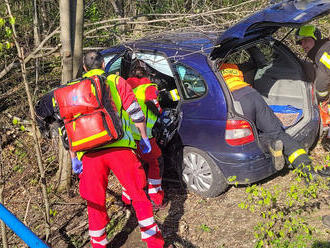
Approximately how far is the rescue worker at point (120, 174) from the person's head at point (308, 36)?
2837 mm

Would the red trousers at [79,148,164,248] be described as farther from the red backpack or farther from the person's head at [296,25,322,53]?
the person's head at [296,25,322,53]

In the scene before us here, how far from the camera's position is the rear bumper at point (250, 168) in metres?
3.73

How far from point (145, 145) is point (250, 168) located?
3.93 feet

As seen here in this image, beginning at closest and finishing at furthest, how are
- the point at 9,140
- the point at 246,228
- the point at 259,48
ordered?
the point at 246,228 → the point at 259,48 → the point at 9,140

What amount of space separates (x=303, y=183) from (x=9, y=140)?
18.8 ft

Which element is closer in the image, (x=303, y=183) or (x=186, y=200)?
(x=303, y=183)

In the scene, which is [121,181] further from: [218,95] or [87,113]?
[218,95]

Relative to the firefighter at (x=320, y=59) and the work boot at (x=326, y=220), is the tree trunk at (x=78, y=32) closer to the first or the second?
the firefighter at (x=320, y=59)

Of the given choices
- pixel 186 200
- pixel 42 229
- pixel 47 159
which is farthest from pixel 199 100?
pixel 47 159

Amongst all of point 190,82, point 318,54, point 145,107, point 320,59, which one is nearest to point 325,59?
point 320,59

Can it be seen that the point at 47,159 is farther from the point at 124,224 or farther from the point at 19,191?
the point at 124,224

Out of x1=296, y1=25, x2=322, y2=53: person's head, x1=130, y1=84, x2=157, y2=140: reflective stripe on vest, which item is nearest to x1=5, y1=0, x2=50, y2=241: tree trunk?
x1=130, y1=84, x2=157, y2=140: reflective stripe on vest

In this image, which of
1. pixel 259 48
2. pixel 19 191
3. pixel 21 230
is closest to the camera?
pixel 21 230

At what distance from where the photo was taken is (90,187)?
314 cm
